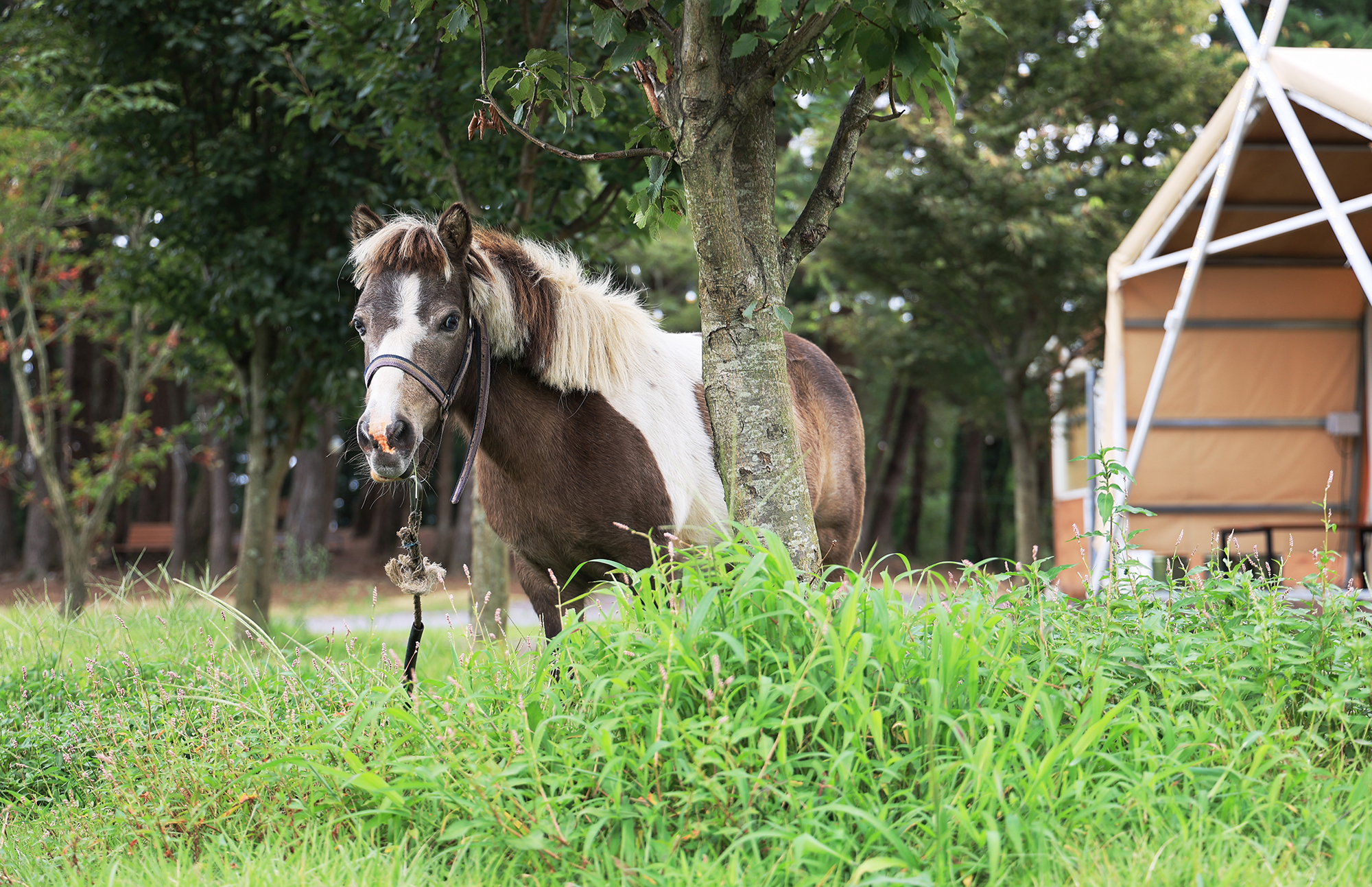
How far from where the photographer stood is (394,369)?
2.98 metres

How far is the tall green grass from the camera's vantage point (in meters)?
1.99

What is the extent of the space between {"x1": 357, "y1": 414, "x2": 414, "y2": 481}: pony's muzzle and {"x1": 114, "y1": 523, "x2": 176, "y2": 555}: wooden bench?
66.5 feet

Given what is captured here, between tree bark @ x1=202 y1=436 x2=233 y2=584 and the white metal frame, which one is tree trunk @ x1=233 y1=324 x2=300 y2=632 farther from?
tree bark @ x1=202 y1=436 x2=233 y2=584

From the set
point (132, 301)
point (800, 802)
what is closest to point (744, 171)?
point (800, 802)

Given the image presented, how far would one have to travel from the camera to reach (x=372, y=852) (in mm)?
2072

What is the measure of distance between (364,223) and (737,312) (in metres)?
1.47

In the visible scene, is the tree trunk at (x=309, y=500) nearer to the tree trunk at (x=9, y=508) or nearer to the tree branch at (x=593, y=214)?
the tree trunk at (x=9, y=508)

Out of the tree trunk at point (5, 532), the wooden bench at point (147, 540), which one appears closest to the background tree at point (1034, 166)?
the wooden bench at point (147, 540)

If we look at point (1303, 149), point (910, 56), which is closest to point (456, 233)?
point (910, 56)

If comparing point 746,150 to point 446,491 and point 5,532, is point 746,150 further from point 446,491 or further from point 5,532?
point 5,532

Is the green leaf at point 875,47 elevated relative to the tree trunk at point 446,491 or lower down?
elevated

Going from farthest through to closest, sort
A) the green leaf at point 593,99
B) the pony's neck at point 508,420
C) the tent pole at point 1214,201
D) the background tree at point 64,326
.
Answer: the background tree at point 64,326 → the tent pole at point 1214,201 → the pony's neck at point 508,420 → the green leaf at point 593,99

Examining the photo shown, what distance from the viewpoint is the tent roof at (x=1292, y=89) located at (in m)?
6.07

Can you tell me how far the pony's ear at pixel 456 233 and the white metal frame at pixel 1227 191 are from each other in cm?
422
